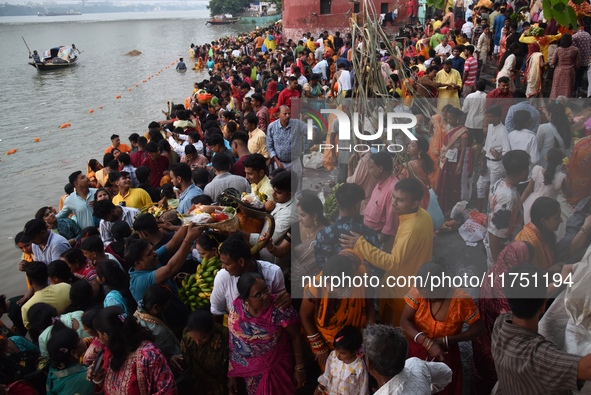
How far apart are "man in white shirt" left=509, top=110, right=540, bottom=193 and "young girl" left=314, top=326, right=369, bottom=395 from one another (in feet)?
10.5

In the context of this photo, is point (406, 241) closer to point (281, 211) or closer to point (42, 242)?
point (281, 211)

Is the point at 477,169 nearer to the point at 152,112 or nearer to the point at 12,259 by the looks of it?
the point at 12,259

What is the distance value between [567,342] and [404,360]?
32.3 inches

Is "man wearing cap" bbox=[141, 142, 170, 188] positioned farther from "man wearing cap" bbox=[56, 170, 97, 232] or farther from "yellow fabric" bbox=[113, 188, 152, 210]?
"yellow fabric" bbox=[113, 188, 152, 210]

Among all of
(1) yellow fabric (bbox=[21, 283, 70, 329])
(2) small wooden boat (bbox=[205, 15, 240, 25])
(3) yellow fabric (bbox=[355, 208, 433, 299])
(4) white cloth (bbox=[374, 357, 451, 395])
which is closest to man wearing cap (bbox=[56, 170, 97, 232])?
(1) yellow fabric (bbox=[21, 283, 70, 329])

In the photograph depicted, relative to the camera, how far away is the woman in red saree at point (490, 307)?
97.7 inches

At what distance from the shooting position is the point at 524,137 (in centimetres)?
438

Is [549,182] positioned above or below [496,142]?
below

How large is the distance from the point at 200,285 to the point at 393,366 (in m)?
1.76

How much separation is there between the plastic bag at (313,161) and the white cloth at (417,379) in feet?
17.8

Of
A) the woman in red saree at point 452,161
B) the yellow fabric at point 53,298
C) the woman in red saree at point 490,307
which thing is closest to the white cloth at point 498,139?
the woman in red saree at point 452,161

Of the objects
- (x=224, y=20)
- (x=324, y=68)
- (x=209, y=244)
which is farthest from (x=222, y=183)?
(x=224, y=20)

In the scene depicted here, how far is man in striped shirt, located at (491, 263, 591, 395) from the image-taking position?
5.48 ft

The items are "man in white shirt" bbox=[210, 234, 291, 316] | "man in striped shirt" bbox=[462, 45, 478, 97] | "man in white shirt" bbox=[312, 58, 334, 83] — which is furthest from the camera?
"man in white shirt" bbox=[312, 58, 334, 83]
